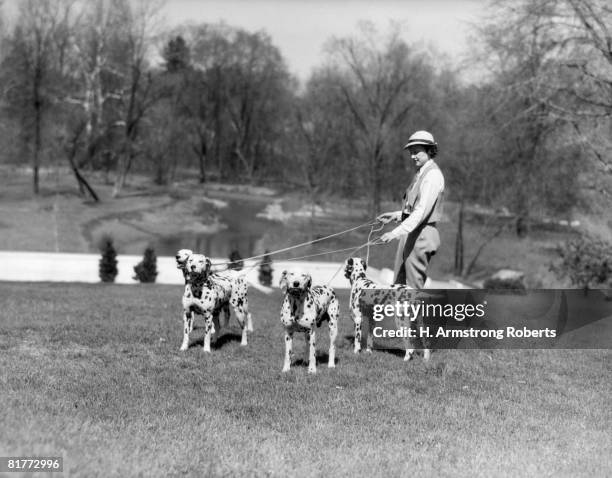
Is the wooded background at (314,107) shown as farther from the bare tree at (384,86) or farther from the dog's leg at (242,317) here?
the dog's leg at (242,317)

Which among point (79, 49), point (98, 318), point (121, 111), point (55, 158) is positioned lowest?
point (98, 318)

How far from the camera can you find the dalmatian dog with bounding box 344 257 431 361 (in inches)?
357

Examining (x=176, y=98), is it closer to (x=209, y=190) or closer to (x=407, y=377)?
(x=209, y=190)

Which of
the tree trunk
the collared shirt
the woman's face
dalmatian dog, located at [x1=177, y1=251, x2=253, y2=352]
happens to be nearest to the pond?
the tree trunk

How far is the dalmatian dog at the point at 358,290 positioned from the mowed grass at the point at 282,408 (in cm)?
23

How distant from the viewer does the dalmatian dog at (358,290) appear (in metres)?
9.08

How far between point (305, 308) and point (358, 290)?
4.85 feet

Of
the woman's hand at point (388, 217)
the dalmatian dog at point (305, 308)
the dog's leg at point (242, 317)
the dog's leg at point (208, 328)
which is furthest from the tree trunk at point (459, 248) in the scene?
the dalmatian dog at point (305, 308)

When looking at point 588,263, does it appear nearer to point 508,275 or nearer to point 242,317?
point 508,275

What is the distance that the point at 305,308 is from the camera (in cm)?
797

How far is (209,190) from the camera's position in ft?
183

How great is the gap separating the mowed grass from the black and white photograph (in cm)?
4

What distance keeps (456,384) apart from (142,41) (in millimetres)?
43372

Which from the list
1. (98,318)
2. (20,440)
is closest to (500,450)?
(20,440)
